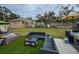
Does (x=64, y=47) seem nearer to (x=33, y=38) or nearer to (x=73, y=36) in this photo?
(x=73, y=36)

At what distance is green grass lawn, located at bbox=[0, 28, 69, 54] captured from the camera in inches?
94.4

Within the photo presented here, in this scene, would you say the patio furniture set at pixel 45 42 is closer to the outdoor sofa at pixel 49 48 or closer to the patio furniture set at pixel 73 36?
the outdoor sofa at pixel 49 48

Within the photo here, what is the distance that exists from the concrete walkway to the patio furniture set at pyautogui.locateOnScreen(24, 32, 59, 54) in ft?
0.14

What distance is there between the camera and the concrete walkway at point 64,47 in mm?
2377

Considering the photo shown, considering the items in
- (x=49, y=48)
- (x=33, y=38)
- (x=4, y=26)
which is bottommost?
(x=49, y=48)

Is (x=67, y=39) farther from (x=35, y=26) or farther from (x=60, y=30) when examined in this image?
(x=35, y=26)

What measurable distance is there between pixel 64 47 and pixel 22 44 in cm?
46

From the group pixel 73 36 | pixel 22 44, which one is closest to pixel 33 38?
pixel 22 44

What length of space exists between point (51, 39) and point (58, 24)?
0.60ft

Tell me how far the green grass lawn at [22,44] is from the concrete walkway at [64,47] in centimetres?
7

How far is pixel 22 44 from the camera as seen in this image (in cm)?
242

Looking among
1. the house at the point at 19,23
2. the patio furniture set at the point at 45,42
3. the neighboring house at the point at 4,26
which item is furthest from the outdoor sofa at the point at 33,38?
the neighboring house at the point at 4,26
